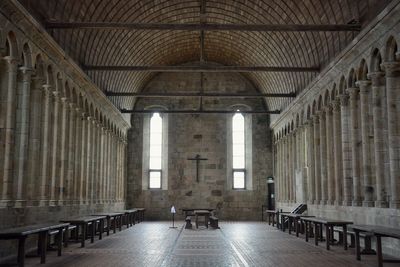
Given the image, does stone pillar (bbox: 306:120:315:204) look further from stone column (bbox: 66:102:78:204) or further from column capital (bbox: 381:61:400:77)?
stone column (bbox: 66:102:78:204)

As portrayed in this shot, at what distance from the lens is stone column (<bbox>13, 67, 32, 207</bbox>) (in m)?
16.1

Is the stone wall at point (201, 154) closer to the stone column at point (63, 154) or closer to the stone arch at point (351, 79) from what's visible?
the stone column at point (63, 154)

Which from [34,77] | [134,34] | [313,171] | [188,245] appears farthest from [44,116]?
[313,171]

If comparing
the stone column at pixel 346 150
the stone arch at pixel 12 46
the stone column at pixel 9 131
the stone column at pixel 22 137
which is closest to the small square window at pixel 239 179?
the stone column at pixel 346 150

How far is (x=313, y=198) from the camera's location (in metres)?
25.8

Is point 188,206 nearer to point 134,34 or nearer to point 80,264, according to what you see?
point 134,34

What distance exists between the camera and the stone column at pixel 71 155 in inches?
898

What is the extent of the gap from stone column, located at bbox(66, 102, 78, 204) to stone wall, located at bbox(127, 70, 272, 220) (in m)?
14.3

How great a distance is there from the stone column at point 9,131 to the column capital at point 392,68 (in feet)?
36.0

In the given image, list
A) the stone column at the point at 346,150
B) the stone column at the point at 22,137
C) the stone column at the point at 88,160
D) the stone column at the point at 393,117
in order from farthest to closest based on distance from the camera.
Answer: the stone column at the point at 88,160 → the stone column at the point at 346,150 → the stone column at the point at 22,137 → the stone column at the point at 393,117

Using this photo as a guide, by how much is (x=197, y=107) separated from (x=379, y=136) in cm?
2294

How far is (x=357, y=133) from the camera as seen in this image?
19609mm

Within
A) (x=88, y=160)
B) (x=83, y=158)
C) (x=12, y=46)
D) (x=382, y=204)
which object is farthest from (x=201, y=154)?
(x=12, y=46)

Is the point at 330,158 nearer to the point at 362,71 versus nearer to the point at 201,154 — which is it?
the point at 362,71
